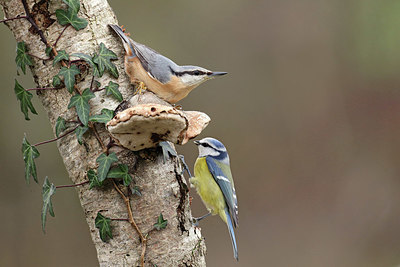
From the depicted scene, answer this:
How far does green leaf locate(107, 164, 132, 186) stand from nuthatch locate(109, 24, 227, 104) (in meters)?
0.27

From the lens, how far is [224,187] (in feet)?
7.36

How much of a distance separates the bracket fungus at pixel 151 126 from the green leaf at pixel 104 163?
0.06 m

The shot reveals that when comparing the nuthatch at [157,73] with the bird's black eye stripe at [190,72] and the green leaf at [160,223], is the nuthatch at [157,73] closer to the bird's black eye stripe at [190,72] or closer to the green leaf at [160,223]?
the bird's black eye stripe at [190,72]

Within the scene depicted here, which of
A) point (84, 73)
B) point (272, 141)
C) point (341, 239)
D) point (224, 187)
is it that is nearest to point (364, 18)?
point (272, 141)

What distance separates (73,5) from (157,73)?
0.31m

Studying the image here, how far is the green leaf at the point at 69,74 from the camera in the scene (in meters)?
1.39

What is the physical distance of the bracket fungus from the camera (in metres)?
1.21

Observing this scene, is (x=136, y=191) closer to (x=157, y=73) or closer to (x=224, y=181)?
(x=157, y=73)

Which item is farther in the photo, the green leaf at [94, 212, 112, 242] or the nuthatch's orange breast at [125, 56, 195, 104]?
the nuthatch's orange breast at [125, 56, 195, 104]

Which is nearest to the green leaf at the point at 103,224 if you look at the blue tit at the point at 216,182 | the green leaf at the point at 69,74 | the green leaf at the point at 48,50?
the green leaf at the point at 69,74

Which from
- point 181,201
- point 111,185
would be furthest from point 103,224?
point 181,201

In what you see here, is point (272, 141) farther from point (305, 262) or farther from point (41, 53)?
point (41, 53)

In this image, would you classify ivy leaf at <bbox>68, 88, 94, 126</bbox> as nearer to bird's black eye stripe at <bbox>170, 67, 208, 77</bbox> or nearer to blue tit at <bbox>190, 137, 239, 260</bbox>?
bird's black eye stripe at <bbox>170, 67, 208, 77</bbox>

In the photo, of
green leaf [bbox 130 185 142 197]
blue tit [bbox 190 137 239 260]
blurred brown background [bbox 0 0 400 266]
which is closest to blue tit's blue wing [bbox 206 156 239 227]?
blue tit [bbox 190 137 239 260]
